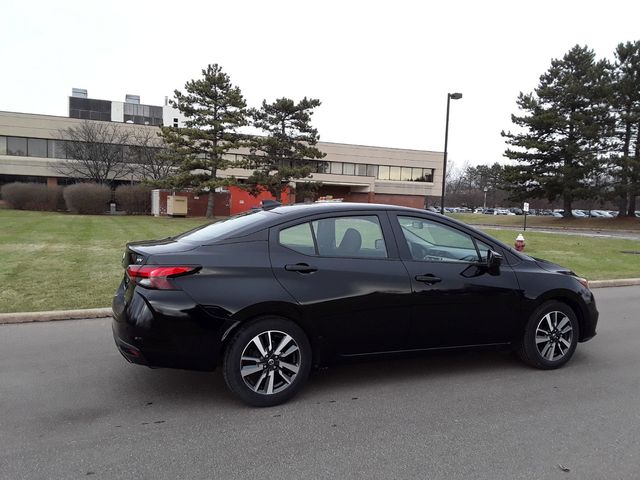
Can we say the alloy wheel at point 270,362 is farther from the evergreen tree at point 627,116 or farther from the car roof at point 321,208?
the evergreen tree at point 627,116

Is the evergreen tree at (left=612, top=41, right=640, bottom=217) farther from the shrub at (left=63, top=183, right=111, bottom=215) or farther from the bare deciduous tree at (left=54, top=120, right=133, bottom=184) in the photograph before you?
the bare deciduous tree at (left=54, top=120, right=133, bottom=184)

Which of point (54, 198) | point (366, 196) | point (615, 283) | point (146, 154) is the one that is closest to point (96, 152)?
point (146, 154)

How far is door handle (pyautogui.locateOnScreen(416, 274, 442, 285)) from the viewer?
424 cm

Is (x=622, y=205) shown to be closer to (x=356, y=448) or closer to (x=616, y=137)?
(x=616, y=137)

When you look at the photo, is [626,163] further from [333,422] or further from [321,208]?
[333,422]

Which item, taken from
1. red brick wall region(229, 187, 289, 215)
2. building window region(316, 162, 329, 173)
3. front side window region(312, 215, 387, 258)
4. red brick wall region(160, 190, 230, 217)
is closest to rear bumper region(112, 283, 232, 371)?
front side window region(312, 215, 387, 258)

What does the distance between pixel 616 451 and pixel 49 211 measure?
38596 millimetres

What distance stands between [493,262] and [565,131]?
4337 cm

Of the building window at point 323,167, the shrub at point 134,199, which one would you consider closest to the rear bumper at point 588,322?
the shrub at point 134,199

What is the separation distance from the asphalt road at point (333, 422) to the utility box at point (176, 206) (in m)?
32.4

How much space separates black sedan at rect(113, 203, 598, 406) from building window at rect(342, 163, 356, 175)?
190 feet

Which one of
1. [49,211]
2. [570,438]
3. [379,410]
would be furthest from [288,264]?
[49,211]

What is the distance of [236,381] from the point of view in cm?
376

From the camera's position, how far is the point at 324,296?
3.93 meters
